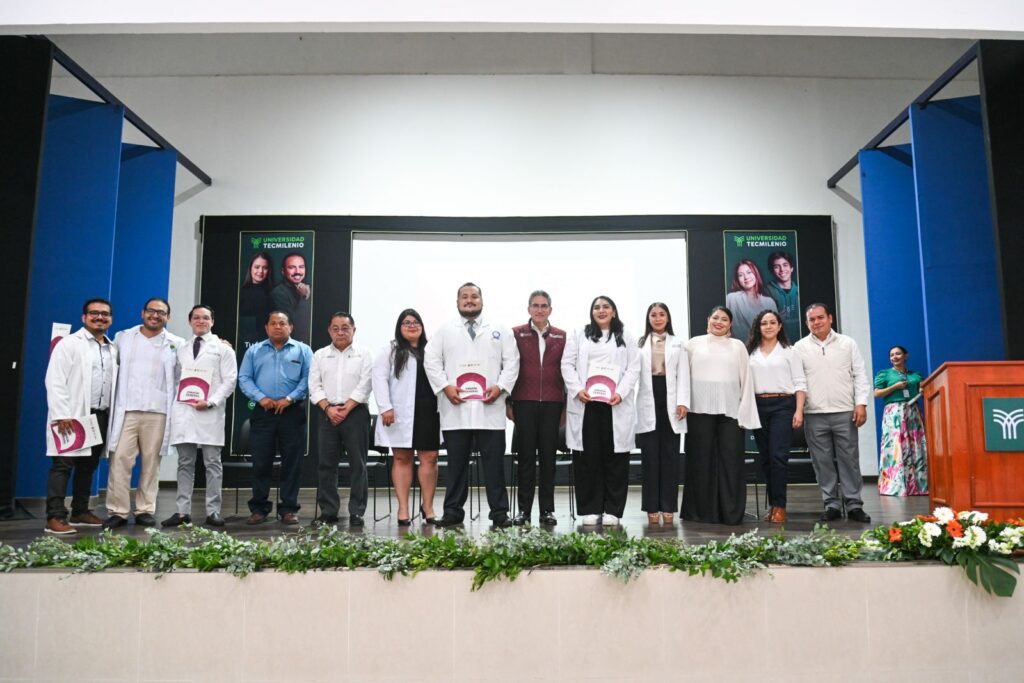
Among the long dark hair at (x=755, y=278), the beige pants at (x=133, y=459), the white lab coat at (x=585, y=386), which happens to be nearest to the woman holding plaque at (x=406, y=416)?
the white lab coat at (x=585, y=386)

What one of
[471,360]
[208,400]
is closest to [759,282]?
[471,360]

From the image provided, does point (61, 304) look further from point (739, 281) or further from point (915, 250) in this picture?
point (915, 250)

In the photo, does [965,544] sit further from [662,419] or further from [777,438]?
[662,419]

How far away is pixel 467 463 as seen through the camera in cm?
487

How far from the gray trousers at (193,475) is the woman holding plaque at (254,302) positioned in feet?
10.8

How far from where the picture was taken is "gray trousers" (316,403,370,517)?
16.1 feet

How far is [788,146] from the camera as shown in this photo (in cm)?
862

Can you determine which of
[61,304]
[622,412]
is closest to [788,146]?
[622,412]

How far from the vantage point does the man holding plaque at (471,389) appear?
15.5 ft

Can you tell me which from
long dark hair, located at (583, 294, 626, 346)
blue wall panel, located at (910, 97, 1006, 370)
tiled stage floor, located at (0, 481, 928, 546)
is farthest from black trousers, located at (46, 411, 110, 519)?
blue wall panel, located at (910, 97, 1006, 370)

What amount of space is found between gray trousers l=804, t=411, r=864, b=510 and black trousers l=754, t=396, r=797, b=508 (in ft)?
0.61

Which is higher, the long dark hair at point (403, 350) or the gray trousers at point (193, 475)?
the long dark hair at point (403, 350)

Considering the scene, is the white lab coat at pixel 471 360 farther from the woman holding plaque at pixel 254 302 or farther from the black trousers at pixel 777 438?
the woman holding plaque at pixel 254 302

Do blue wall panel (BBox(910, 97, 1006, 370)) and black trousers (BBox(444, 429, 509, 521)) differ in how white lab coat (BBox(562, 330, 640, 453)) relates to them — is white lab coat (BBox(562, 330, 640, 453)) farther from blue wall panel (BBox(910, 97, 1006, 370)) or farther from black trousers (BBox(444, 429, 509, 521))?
blue wall panel (BBox(910, 97, 1006, 370))
